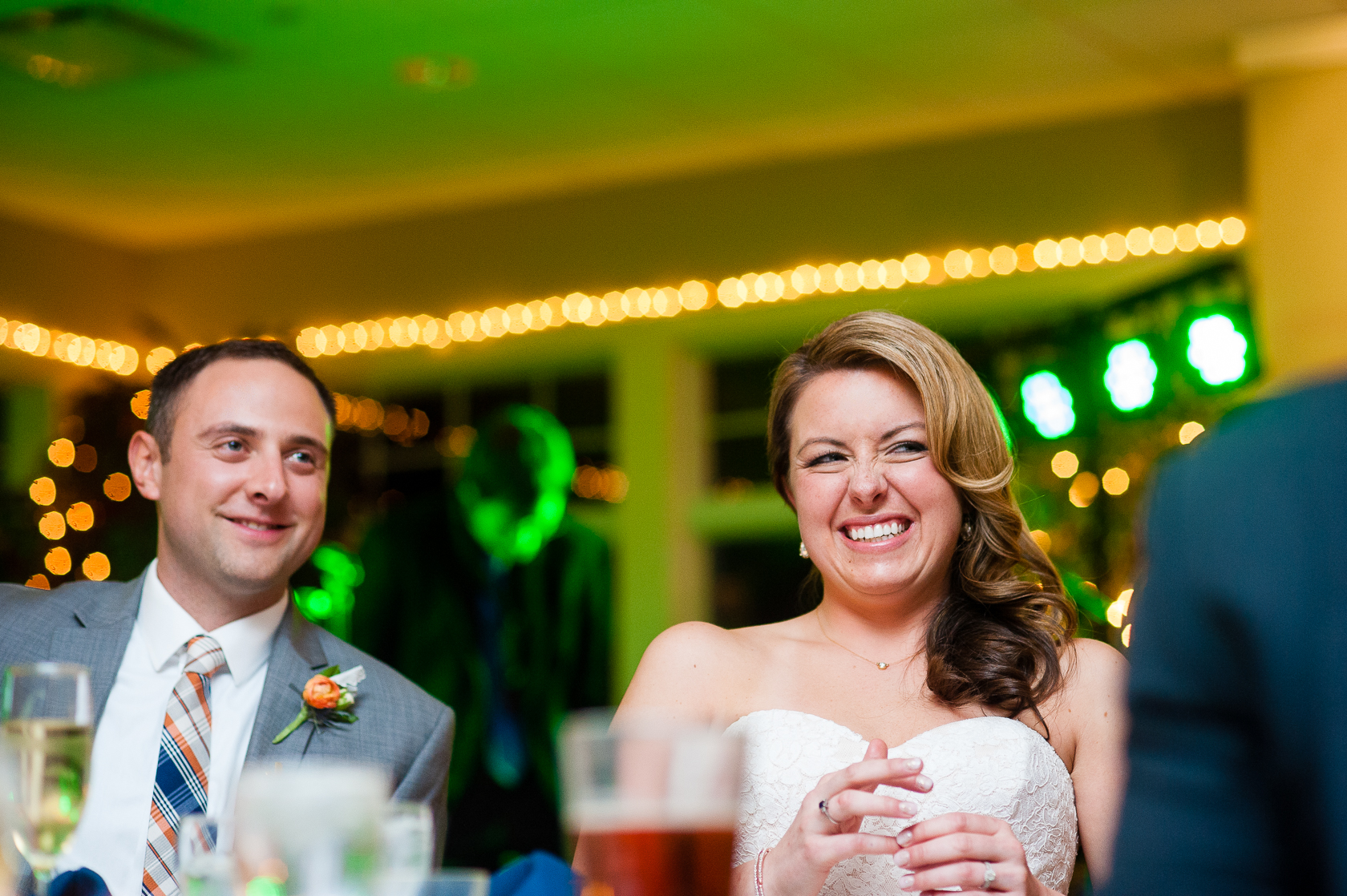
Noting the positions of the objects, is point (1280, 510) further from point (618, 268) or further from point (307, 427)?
point (618, 268)

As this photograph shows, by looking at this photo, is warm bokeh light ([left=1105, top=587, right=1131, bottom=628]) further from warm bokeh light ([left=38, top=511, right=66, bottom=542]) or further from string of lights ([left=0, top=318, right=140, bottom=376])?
string of lights ([left=0, top=318, right=140, bottom=376])

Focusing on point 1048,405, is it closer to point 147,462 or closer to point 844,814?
point 147,462

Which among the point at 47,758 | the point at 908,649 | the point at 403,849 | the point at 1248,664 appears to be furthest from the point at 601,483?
the point at 1248,664

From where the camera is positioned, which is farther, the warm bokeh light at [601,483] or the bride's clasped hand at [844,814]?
the warm bokeh light at [601,483]

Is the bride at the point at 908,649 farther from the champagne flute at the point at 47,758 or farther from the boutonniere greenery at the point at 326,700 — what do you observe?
the champagne flute at the point at 47,758

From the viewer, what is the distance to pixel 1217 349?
15.6 feet

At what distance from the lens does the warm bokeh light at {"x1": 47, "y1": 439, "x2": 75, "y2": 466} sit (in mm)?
5957

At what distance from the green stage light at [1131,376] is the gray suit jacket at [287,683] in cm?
346

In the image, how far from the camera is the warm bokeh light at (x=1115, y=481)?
5086 millimetres

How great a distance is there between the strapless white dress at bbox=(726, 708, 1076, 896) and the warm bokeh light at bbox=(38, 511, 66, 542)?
4.76m

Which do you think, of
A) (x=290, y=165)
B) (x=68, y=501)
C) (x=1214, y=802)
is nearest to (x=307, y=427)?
(x=1214, y=802)

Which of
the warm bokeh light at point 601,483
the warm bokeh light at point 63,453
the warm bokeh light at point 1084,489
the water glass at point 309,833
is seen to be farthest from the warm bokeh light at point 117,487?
the water glass at point 309,833

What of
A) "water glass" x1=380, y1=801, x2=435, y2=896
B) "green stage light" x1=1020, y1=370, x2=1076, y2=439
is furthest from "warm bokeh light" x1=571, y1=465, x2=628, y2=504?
"water glass" x1=380, y1=801, x2=435, y2=896

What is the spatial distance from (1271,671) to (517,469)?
5342 millimetres
